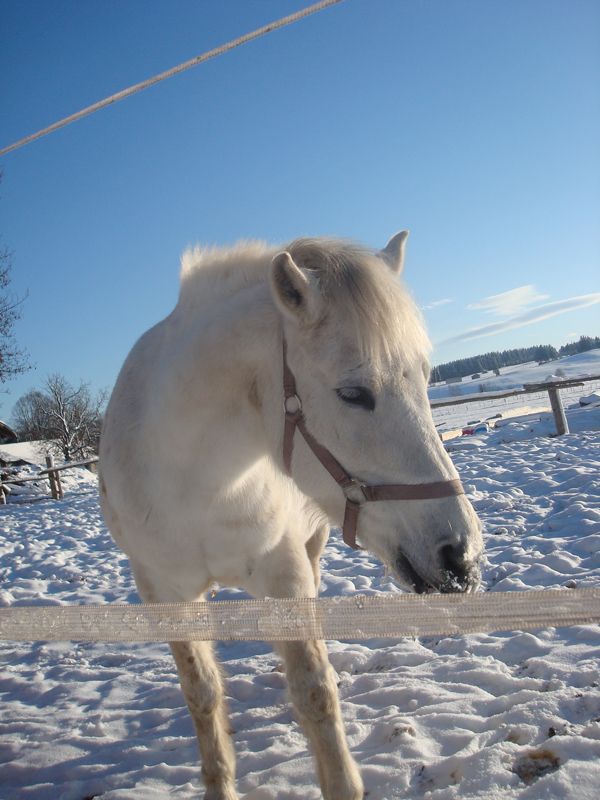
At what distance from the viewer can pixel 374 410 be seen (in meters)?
1.61

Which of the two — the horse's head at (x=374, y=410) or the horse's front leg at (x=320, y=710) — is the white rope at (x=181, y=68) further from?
the horse's front leg at (x=320, y=710)

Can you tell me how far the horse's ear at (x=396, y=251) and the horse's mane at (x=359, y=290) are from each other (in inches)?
9.8

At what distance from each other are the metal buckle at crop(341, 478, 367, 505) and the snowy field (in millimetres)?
1315

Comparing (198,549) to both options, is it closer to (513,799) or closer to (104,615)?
(104,615)

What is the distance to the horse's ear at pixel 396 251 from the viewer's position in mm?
2245

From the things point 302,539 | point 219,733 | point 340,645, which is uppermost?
point 302,539

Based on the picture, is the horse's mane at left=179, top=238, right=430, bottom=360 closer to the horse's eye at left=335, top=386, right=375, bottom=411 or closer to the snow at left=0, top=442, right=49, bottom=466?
the horse's eye at left=335, top=386, right=375, bottom=411

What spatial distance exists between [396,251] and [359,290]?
2.31 feet

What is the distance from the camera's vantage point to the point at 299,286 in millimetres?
1735

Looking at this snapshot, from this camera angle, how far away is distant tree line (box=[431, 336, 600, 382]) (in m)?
97.6

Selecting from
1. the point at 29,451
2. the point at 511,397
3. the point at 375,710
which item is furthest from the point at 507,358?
the point at 375,710

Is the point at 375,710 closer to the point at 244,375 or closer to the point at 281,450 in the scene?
the point at 281,450

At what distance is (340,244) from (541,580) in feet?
10.5

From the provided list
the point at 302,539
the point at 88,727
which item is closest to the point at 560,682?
the point at 302,539
